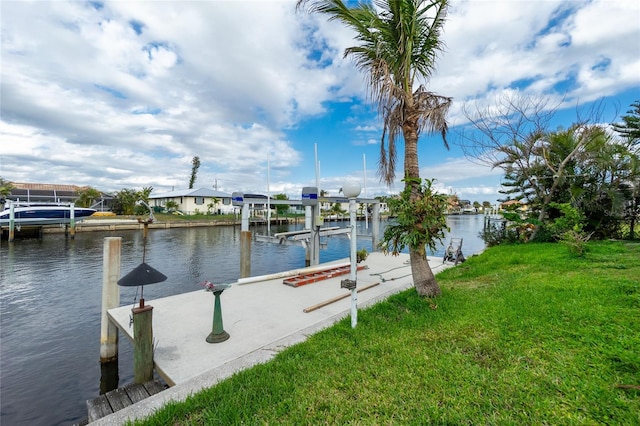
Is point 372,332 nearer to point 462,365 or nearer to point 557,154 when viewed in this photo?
point 462,365

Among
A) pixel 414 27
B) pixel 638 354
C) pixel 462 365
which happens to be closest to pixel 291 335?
pixel 462 365

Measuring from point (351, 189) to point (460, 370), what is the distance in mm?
2638

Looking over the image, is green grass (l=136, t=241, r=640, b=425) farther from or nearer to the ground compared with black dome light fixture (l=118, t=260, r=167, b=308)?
nearer to the ground

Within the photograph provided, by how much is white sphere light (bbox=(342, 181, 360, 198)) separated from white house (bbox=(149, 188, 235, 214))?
48396 millimetres

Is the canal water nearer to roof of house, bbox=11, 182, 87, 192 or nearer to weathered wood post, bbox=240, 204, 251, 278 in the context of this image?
weathered wood post, bbox=240, 204, 251, 278

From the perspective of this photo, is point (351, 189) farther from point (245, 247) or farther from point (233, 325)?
point (245, 247)

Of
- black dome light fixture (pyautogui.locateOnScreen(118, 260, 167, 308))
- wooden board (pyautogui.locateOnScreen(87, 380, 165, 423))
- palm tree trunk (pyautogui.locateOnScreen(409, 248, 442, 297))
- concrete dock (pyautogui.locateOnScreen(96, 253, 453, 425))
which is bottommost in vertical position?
wooden board (pyautogui.locateOnScreen(87, 380, 165, 423))

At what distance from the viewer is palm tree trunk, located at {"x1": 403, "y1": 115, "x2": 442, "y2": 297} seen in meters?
5.41

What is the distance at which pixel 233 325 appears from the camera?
472 centimetres

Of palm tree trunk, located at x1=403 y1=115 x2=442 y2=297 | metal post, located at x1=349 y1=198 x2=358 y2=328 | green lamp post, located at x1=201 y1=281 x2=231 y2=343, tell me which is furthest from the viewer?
palm tree trunk, located at x1=403 y1=115 x2=442 y2=297

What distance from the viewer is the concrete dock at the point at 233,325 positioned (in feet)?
10.6

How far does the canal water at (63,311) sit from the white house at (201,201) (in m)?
28.8

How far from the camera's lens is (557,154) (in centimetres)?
1272

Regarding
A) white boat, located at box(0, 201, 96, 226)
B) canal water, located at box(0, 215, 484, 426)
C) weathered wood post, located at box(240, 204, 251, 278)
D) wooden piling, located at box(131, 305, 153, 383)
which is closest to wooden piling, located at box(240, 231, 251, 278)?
weathered wood post, located at box(240, 204, 251, 278)
